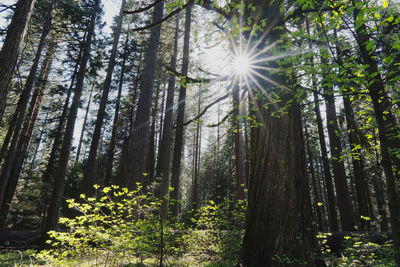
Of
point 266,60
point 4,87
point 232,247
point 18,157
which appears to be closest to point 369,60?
point 266,60

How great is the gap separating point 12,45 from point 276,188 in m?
5.90

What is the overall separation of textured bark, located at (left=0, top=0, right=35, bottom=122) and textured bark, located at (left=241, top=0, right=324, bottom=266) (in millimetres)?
4945

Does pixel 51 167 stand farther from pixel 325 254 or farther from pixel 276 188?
pixel 325 254

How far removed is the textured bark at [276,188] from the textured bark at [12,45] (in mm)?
4945

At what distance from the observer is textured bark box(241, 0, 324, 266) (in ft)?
9.93

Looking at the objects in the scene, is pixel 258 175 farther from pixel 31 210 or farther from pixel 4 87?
pixel 31 210

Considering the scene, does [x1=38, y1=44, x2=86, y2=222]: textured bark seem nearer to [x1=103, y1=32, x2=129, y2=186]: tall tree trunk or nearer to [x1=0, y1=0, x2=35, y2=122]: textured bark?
[x1=103, y1=32, x2=129, y2=186]: tall tree trunk

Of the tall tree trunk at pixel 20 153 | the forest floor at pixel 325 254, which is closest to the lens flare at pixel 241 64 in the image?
the forest floor at pixel 325 254

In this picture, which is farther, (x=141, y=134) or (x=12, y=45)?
(x=141, y=134)

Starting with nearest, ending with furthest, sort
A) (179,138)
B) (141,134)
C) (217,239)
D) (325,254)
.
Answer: (325,254) → (217,239) → (141,134) → (179,138)

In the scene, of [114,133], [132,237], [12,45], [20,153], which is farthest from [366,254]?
[114,133]

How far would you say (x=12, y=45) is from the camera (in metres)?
4.53

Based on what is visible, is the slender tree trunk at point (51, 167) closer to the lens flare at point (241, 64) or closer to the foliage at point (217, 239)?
the foliage at point (217, 239)

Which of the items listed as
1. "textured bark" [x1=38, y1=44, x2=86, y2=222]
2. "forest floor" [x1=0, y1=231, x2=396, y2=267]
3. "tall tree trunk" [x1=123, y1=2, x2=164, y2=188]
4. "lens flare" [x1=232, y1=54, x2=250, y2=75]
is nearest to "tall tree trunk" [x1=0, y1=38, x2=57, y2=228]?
"textured bark" [x1=38, y1=44, x2=86, y2=222]
